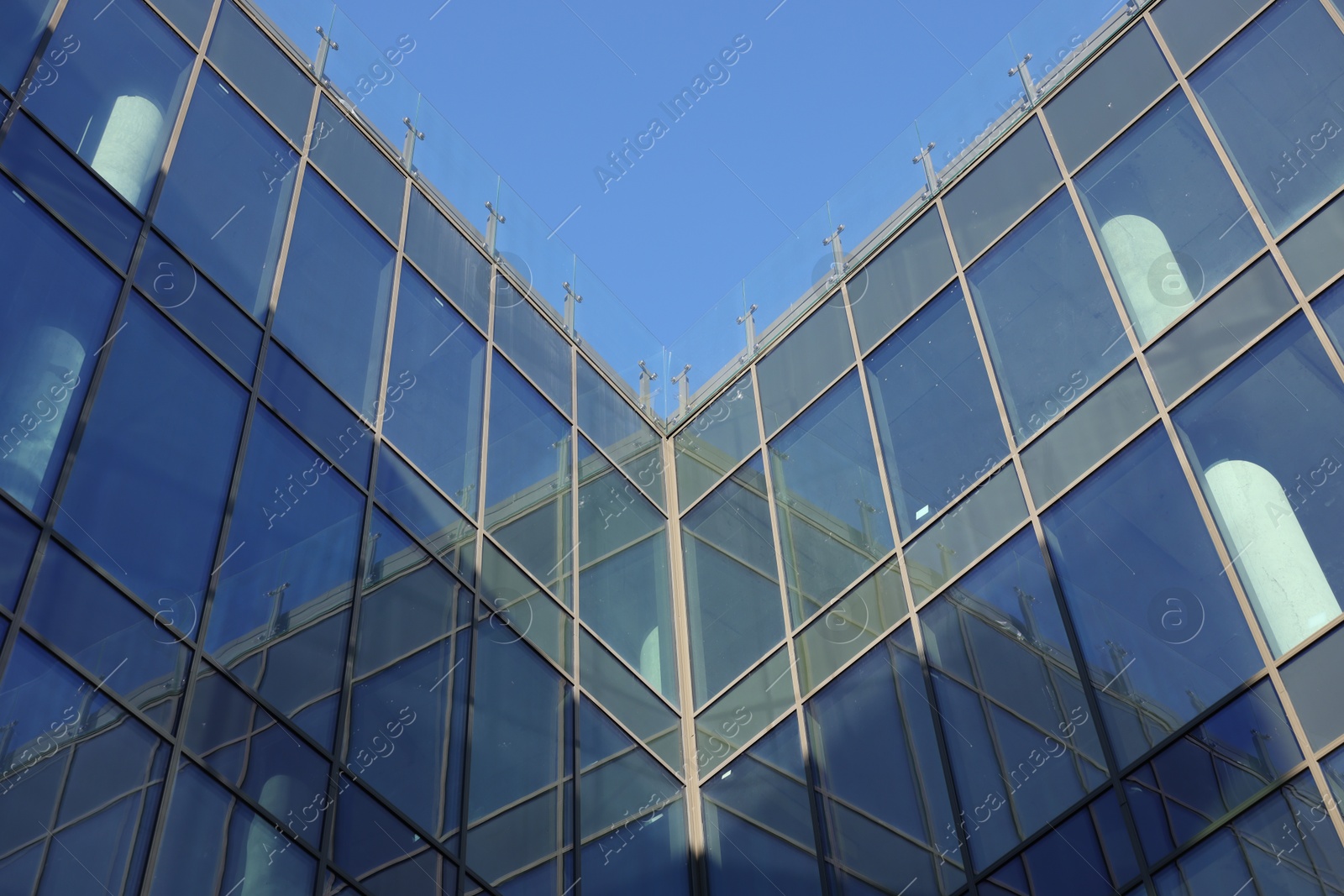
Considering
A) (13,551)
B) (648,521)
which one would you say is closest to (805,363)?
(648,521)

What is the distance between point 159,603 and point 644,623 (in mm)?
8929

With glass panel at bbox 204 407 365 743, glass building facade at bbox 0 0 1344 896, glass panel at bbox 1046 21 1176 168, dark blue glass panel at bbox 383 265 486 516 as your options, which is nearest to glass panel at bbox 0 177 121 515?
glass building facade at bbox 0 0 1344 896

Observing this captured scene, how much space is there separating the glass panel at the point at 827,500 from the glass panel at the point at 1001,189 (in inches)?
107

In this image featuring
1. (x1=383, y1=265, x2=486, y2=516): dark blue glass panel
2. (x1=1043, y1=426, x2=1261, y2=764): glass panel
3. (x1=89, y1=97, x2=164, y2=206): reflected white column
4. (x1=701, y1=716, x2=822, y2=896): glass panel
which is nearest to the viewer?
(x1=1043, y1=426, x2=1261, y2=764): glass panel

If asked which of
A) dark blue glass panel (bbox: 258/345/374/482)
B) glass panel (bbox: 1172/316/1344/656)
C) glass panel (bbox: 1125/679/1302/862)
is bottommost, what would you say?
glass panel (bbox: 1125/679/1302/862)

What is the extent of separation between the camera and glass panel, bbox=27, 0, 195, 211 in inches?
542

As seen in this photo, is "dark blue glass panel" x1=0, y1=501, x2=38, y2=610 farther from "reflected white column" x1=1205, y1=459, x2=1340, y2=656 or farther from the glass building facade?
"reflected white column" x1=1205, y1=459, x2=1340, y2=656

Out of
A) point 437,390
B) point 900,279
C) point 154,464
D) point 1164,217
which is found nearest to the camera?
point 154,464

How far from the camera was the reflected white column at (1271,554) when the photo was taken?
13.0 meters

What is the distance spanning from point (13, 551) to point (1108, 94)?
14.7 metres

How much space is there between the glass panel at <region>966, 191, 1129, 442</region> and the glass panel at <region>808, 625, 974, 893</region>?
3.47 metres

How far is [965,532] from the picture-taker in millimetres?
16828

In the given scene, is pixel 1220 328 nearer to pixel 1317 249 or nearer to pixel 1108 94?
pixel 1317 249

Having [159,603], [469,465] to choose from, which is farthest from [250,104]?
[159,603]
